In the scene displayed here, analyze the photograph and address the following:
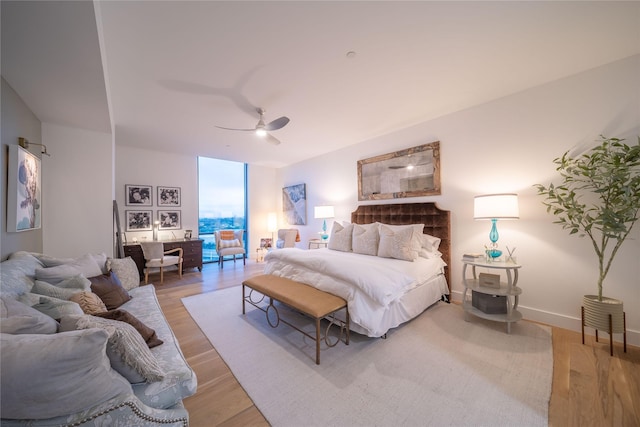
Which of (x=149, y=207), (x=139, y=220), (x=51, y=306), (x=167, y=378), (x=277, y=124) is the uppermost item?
(x=277, y=124)

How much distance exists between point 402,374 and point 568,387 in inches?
45.8

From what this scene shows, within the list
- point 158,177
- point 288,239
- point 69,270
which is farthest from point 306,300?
point 158,177

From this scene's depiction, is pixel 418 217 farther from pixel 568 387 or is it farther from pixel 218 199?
pixel 218 199

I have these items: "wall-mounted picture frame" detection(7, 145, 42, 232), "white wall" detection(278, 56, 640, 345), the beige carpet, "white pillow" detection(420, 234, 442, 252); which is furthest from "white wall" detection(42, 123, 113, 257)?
"white wall" detection(278, 56, 640, 345)

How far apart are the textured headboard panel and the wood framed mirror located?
203 mm

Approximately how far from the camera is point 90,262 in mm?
2279

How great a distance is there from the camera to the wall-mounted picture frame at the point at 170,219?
17.1ft

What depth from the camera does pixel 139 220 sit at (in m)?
4.96

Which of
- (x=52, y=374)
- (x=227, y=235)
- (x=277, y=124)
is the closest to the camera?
(x=52, y=374)

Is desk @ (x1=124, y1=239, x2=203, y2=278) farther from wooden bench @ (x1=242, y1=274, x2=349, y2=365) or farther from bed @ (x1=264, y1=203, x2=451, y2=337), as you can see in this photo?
wooden bench @ (x1=242, y1=274, x2=349, y2=365)

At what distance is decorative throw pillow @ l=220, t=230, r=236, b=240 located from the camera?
571 centimetres

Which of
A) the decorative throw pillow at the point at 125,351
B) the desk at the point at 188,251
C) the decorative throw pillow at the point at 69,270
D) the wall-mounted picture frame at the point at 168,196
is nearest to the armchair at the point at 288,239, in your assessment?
the desk at the point at 188,251

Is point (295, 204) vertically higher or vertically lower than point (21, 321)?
higher

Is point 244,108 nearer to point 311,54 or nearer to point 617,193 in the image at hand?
point 311,54
